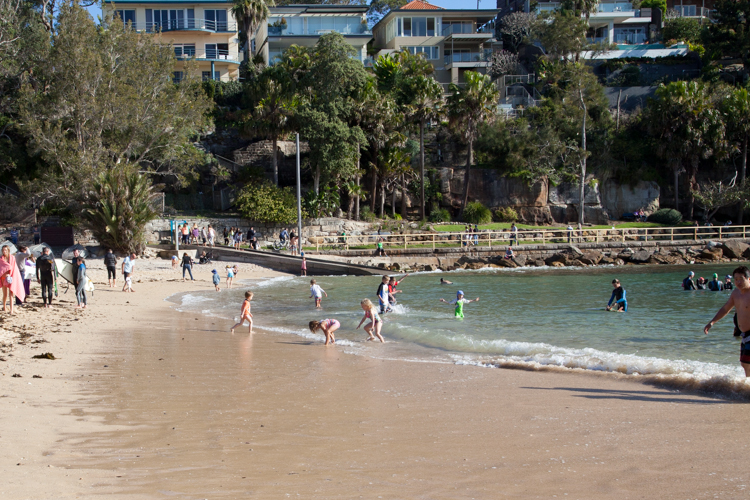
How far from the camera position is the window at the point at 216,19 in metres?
50.8

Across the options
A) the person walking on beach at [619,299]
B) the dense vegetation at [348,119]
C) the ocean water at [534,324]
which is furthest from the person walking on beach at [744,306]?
the dense vegetation at [348,119]

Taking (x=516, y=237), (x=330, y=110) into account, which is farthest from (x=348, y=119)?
(x=516, y=237)

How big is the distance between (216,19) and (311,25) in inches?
353

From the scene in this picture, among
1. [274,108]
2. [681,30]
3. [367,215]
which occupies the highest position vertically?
[681,30]

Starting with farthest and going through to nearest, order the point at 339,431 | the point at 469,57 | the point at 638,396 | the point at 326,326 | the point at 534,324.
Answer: the point at 469,57, the point at 534,324, the point at 326,326, the point at 638,396, the point at 339,431

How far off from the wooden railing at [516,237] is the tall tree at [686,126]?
5.53 meters

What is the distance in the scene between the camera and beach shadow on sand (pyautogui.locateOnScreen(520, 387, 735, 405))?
7.52 meters

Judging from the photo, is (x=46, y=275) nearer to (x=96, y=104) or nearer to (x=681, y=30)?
(x=96, y=104)

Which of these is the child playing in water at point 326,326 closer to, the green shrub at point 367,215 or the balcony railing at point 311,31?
the green shrub at point 367,215

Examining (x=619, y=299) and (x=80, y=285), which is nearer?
(x=80, y=285)

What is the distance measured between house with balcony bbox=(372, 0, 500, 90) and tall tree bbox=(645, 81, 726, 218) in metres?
16.8

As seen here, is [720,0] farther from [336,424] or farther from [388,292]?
[336,424]

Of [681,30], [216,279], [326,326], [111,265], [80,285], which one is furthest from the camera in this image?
[681,30]

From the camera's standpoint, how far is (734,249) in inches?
1441
